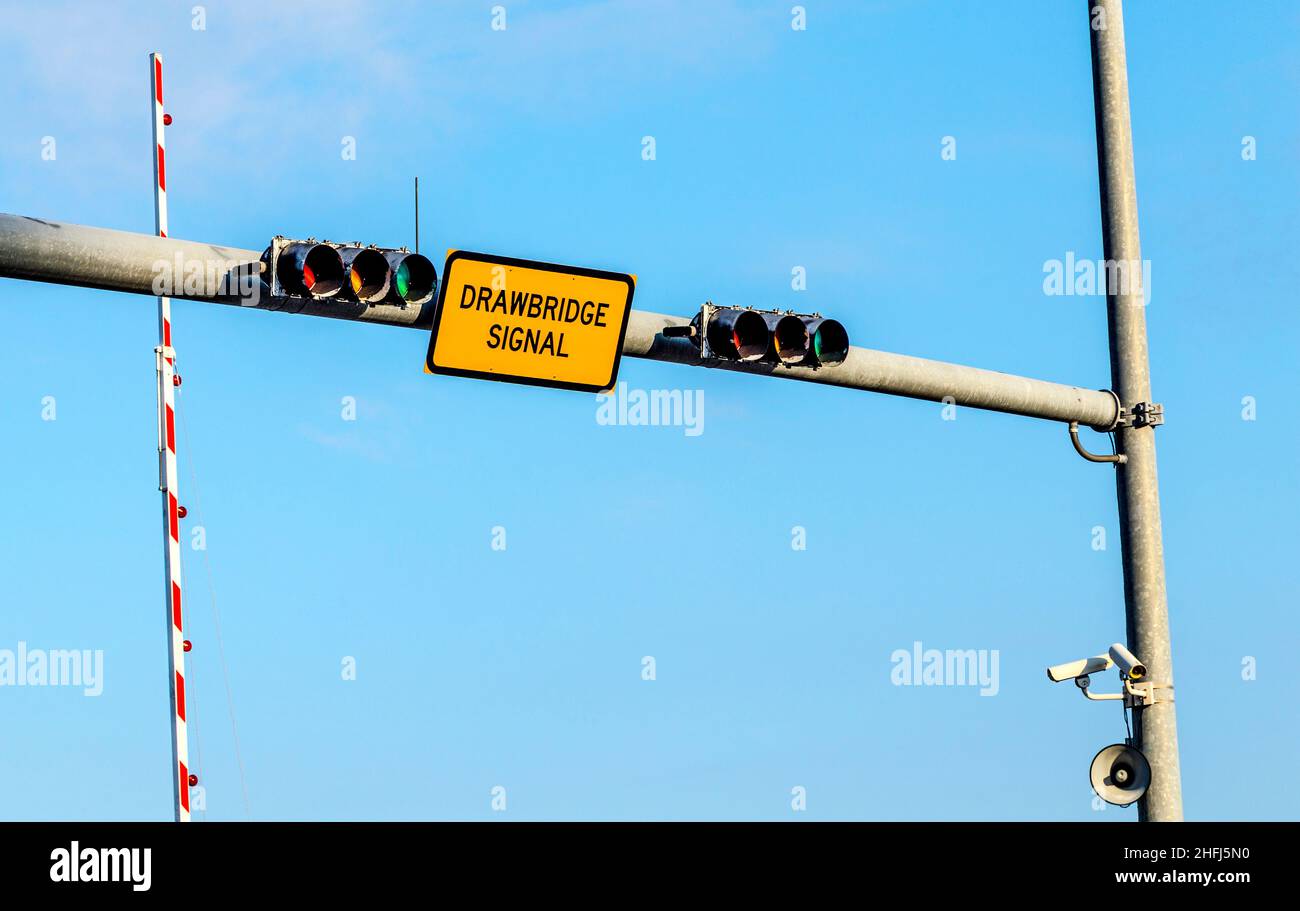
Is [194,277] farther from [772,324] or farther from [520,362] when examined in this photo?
[772,324]

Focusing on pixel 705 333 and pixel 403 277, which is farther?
pixel 705 333

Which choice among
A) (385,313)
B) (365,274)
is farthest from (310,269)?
(385,313)

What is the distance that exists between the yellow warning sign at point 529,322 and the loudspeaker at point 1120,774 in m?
4.09

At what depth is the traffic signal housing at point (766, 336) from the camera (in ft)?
40.2

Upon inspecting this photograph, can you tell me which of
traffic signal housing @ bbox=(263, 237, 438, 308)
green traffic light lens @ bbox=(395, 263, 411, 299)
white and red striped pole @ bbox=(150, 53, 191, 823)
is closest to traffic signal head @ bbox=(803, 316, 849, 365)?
traffic signal housing @ bbox=(263, 237, 438, 308)

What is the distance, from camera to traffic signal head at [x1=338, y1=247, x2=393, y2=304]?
11.0 m

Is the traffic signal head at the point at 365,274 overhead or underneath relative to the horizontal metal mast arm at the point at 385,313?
overhead

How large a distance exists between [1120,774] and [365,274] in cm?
583

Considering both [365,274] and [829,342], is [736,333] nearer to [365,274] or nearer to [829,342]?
[829,342]

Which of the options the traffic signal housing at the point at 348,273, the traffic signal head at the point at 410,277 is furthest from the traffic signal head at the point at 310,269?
the traffic signal head at the point at 410,277

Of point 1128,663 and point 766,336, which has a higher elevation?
point 766,336

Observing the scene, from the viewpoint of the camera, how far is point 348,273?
10945 millimetres

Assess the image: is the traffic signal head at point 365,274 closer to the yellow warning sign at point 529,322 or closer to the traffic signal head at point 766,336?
the yellow warning sign at point 529,322
